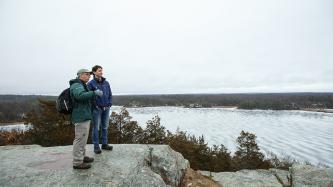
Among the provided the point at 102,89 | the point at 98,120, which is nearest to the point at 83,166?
the point at 98,120

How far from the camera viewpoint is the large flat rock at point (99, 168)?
6.73 metres

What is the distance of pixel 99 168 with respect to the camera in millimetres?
7312

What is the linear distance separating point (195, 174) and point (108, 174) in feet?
14.4

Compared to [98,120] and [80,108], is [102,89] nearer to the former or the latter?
[98,120]

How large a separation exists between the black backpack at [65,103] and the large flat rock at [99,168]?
1.67 meters

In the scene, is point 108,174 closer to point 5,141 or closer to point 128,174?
point 128,174

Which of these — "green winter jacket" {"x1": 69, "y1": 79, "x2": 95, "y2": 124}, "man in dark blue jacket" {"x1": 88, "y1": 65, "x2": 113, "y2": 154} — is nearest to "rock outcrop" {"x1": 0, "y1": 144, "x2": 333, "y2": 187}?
"man in dark blue jacket" {"x1": 88, "y1": 65, "x2": 113, "y2": 154}

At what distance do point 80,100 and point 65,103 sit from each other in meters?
0.36

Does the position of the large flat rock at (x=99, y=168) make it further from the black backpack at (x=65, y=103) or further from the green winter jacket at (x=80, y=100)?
the black backpack at (x=65, y=103)

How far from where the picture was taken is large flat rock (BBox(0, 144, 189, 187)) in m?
6.73

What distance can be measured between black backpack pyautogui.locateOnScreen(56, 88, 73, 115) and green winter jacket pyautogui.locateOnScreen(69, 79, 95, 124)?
8 centimetres

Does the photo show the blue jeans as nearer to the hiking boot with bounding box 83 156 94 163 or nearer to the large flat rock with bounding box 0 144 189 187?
the large flat rock with bounding box 0 144 189 187

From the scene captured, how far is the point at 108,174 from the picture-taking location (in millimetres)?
7055

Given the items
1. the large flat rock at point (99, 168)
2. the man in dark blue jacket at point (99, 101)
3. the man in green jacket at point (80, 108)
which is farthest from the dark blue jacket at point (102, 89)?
the large flat rock at point (99, 168)
